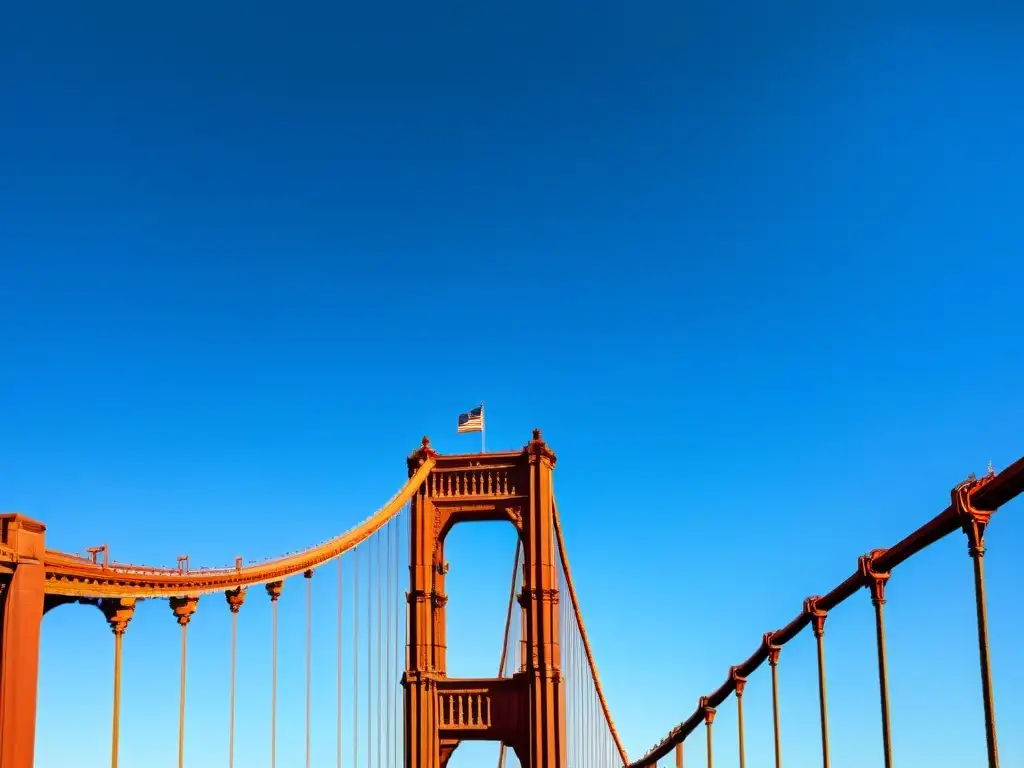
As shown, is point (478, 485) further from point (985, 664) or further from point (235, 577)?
point (985, 664)

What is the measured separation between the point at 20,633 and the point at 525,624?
26.6m

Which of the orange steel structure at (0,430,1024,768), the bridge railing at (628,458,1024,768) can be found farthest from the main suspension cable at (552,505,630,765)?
the bridge railing at (628,458,1024,768)

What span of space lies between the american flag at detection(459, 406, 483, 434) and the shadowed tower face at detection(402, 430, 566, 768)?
8.24 ft

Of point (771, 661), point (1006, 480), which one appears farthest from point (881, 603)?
point (771, 661)

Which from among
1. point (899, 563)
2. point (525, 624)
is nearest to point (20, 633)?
point (899, 563)

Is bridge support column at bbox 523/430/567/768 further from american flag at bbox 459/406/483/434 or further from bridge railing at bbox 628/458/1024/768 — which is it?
bridge railing at bbox 628/458/1024/768

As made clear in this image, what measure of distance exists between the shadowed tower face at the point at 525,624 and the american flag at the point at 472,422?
2510mm

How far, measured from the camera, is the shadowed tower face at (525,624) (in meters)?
38.4

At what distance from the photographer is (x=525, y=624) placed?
1587 inches

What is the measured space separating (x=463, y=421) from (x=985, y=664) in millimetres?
30816

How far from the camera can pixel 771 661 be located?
25.2m

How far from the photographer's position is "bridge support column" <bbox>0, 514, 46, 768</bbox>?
14.4 meters

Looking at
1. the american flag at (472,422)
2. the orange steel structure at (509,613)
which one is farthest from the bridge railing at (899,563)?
the american flag at (472,422)

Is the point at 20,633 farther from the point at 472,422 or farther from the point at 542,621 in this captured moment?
the point at 472,422
